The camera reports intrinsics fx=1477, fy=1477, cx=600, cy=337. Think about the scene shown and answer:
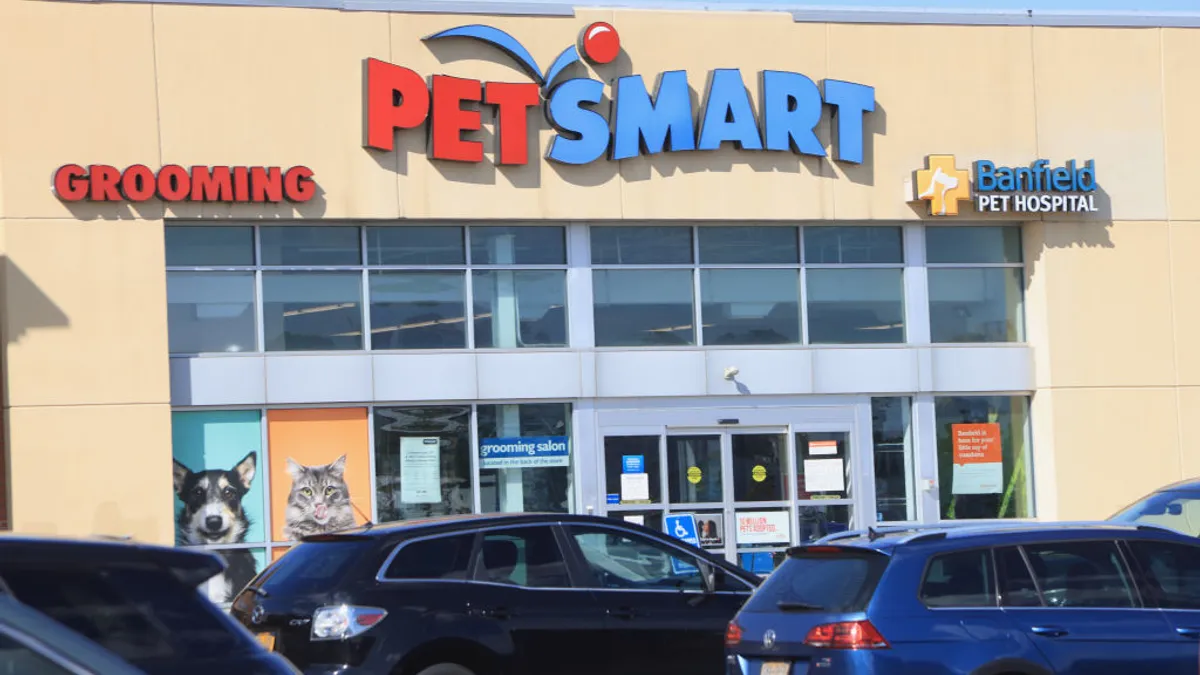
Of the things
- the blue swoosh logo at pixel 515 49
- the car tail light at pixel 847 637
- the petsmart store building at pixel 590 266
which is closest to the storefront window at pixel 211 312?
the petsmart store building at pixel 590 266

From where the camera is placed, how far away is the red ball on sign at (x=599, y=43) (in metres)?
19.6

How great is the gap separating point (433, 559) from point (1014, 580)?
12.5ft

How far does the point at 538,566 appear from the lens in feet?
34.1

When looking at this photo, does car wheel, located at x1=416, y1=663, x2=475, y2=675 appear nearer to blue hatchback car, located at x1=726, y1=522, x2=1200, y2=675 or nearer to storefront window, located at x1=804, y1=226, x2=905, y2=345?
blue hatchback car, located at x1=726, y1=522, x2=1200, y2=675

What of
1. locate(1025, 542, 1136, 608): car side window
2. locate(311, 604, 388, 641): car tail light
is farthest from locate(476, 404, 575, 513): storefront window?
locate(1025, 542, 1136, 608): car side window

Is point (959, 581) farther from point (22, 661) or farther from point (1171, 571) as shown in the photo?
point (22, 661)

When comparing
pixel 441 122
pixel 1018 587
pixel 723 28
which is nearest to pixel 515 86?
pixel 441 122

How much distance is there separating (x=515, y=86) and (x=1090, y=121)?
27.1 ft

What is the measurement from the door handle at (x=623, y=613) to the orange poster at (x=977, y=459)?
1147cm

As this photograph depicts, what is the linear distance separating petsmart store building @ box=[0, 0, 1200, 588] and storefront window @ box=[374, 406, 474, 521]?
41mm

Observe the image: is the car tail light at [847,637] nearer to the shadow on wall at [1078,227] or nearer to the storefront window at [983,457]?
the storefront window at [983,457]

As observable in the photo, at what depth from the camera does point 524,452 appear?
64.6 feet

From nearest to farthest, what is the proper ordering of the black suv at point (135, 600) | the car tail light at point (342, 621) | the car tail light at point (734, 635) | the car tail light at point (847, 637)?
the black suv at point (135, 600)
the car tail light at point (847, 637)
the car tail light at point (734, 635)
the car tail light at point (342, 621)

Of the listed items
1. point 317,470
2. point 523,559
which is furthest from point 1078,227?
point 523,559
